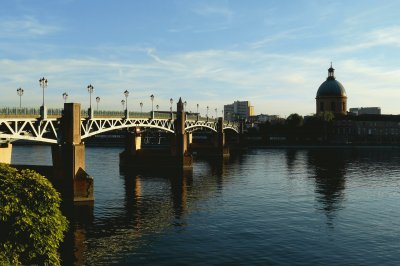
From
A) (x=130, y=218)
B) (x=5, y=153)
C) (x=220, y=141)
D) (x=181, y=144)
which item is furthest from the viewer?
(x=220, y=141)

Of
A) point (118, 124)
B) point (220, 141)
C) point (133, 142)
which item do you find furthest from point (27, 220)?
point (220, 141)

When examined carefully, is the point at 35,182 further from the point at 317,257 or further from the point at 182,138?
the point at 182,138

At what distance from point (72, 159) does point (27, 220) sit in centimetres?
3605

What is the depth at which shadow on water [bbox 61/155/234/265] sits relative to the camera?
120 ft

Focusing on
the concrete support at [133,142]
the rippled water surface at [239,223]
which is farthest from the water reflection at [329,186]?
the concrete support at [133,142]

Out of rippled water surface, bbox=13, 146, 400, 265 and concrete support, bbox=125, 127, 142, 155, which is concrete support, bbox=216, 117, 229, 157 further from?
rippled water surface, bbox=13, 146, 400, 265

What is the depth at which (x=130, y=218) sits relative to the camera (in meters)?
48.8

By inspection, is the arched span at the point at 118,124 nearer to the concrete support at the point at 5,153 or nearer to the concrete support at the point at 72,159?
the concrete support at the point at 72,159

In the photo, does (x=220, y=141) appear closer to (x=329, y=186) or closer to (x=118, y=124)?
(x=118, y=124)

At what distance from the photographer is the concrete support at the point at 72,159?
5722 centimetres

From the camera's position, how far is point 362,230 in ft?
140

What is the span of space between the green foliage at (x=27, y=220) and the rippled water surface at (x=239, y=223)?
10180mm

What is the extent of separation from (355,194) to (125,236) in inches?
1433

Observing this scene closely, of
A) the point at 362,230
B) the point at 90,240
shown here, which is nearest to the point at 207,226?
the point at 90,240
